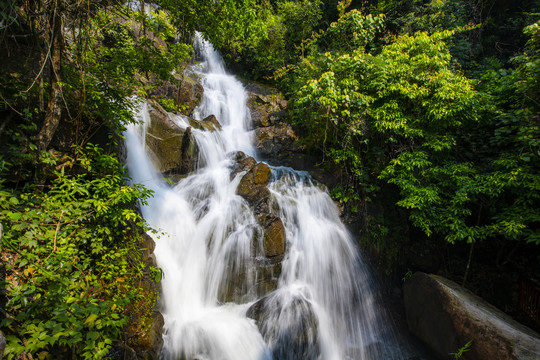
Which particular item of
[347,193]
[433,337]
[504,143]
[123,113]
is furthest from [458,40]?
[123,113]

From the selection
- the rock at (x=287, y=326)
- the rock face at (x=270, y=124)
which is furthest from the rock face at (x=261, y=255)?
the rock face at (x=270, y=124)

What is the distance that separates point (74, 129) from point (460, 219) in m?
7.73

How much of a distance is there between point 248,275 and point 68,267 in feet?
10.8

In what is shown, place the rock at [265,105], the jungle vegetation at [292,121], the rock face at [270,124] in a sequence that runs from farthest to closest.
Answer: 1. the rock at [265,105]
2. the rock face at [270,124]
3. the jungle vegetation at [292,121]

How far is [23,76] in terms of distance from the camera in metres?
3.35

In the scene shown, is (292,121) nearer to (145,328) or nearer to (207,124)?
(207,124)

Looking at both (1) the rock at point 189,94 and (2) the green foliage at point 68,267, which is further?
(1) the rock at point 189,94

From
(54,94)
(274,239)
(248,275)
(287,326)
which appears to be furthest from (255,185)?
(54,94)

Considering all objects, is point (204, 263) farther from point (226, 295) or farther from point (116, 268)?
point (116, 268)

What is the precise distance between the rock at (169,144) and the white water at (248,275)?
26 cm

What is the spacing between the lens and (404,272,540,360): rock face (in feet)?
11.6

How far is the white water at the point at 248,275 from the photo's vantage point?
4227 mm

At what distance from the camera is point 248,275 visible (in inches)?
199

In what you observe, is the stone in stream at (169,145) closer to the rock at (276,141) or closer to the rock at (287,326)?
the rock at (276,141)
